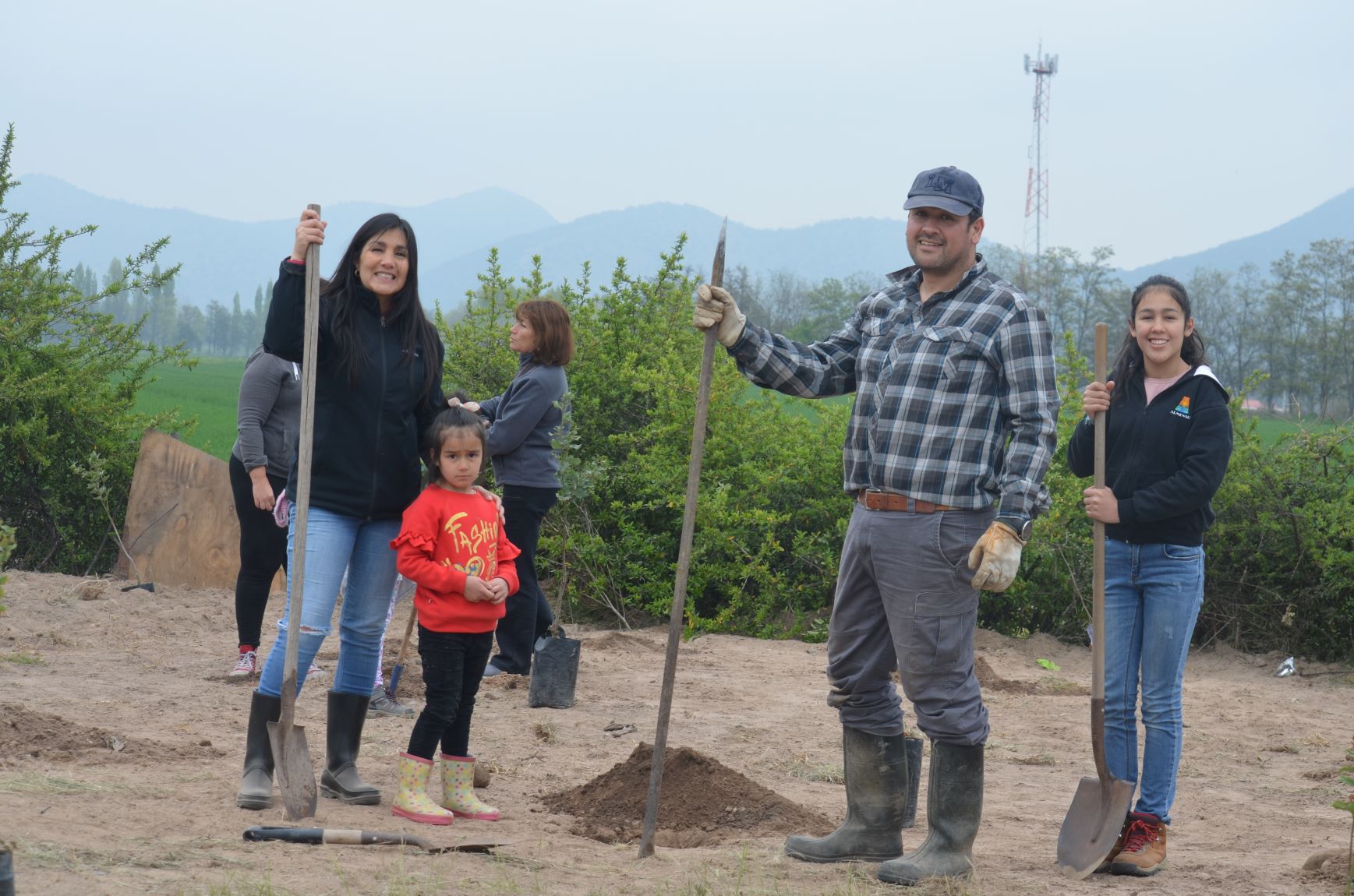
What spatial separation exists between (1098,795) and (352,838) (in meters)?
2.40

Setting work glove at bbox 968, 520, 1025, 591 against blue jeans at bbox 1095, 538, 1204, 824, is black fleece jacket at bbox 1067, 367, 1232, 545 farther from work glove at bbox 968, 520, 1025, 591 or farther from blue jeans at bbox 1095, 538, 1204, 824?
work glove at bbox 968, 520, 1025, 591

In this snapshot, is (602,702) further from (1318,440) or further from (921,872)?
(1318,440)

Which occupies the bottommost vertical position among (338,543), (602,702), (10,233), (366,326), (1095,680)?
(602,702)

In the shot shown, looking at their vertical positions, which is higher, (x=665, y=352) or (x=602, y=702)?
(x=665, y=352)

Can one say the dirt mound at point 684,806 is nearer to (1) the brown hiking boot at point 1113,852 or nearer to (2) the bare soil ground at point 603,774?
(2) the bare soil ground at point 603,774

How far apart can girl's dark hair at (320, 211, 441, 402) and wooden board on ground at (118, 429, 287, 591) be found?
18.9 feet

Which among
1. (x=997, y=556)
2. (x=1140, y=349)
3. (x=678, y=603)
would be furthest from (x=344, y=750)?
(x=1140, y=349)

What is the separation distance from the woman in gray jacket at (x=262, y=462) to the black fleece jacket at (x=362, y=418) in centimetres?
163

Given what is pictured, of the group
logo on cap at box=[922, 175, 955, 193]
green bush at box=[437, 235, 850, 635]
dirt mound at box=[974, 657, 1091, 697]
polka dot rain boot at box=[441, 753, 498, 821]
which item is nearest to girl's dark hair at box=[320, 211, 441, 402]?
polka dot rain boot at box=[441, 753, 498, 821]

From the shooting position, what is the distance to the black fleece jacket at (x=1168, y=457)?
413 centimetres

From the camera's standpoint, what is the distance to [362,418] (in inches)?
171

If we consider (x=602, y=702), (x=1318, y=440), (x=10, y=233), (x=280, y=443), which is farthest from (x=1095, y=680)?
(x=10, y=233)

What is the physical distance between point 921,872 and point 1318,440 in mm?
6709

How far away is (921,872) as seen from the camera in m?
3.87
